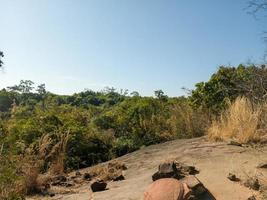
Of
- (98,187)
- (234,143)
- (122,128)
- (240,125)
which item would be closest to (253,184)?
(98,187)

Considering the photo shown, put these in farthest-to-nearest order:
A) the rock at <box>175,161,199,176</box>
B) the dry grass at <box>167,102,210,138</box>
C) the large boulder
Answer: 1. the dry grass at <box>167,102,210,138</box>
2. the rock at <box>175,161,199,176</box>
3. the large boulder

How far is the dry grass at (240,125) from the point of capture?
7707mm

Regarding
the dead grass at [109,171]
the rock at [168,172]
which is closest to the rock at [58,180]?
the dead grass at [109,171]

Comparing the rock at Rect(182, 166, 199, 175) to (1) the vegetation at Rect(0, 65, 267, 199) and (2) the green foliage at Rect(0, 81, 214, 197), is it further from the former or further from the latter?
(2) the green foliage at Rect(0, 81, 214, 197)

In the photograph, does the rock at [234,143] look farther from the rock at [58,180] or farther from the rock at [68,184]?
the rock at [58,180]

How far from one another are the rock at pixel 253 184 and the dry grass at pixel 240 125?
8.14 ft

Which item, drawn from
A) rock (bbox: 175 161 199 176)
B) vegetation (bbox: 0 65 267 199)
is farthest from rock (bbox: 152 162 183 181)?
vegetation (bbox: 0 65 267 199)

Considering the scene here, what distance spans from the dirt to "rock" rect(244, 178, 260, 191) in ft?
0.17

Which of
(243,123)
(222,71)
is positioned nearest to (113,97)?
(222,71)

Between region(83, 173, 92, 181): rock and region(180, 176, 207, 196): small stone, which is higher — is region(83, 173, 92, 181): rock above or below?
above

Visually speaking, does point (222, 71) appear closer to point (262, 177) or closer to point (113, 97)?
point (262, 177)

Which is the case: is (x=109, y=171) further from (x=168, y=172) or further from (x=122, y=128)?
(x=122, y=128)

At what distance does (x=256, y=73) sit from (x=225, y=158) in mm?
3728

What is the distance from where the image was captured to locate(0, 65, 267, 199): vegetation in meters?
7.03
